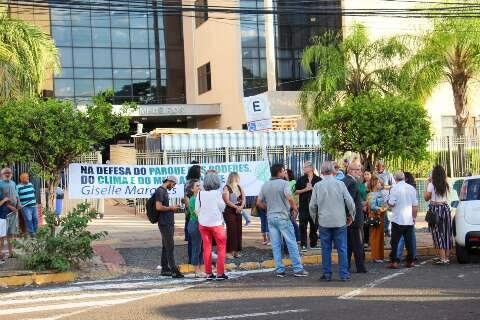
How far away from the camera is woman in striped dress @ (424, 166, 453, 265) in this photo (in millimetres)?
12133

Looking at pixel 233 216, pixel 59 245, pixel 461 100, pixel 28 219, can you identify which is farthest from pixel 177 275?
A: pixel 461 100

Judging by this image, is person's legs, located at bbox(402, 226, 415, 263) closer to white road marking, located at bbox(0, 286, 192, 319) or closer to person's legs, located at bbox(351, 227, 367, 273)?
person's legs, located at bbox(351, 227, 367, 273)

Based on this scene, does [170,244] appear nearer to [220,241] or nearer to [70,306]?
[220,241]

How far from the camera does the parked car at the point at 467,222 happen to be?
469 inches

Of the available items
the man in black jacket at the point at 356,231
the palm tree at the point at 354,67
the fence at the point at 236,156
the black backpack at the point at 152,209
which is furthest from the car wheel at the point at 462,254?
the palm tree at the point at 354,67

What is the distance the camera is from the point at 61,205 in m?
19.7

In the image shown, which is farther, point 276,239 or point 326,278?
point 276,239

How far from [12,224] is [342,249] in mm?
7130

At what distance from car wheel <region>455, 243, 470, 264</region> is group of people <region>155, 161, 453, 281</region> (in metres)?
0.22

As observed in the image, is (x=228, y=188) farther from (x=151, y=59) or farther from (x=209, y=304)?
(x=151, y=59)

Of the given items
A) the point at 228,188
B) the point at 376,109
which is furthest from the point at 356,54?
the point at 228,188

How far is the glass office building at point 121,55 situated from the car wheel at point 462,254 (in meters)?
34.6

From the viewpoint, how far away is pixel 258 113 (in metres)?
15.6

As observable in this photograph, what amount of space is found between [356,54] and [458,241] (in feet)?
52.8
